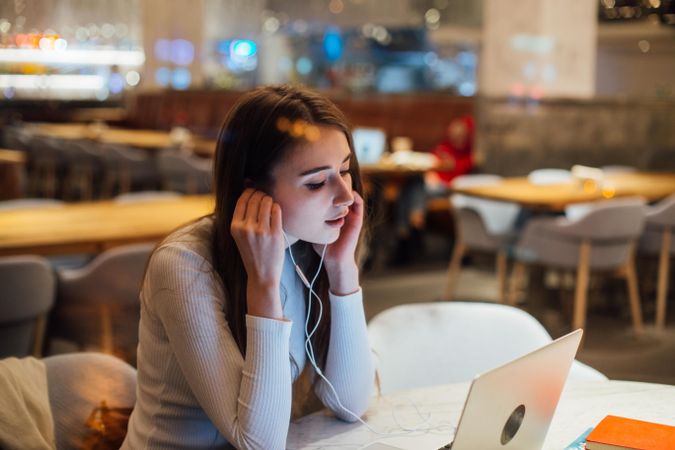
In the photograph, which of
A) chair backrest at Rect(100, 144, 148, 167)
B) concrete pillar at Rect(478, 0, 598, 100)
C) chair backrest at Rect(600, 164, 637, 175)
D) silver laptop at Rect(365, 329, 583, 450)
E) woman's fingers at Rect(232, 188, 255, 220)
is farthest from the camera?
chair backrest at Rect(100, 144, 148, 167)

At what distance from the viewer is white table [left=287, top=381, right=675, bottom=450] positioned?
5.53 ft

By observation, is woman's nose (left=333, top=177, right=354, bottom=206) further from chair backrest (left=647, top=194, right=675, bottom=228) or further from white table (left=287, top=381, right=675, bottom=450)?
chair backrest (left=647, top=194, right=675, bottom=228)

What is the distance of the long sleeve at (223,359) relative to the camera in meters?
1.62

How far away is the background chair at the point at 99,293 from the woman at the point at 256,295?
6.48 ft

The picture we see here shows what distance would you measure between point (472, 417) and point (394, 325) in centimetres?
123

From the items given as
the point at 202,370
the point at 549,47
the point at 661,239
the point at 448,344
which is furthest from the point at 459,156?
the point at 202,370

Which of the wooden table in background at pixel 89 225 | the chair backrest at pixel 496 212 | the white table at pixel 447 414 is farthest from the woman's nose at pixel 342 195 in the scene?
the chair backrest at pixel 496 212

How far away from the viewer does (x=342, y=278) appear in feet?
6.20

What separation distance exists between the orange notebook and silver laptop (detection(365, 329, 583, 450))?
0.09 m

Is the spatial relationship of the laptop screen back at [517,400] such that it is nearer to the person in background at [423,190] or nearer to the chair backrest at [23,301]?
the chair backrest at [23,301]

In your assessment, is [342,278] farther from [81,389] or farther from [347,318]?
[81,389]

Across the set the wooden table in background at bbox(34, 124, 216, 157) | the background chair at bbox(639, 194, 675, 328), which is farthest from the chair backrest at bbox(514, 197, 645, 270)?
the wooden table in background at bbox(34, 124, 216, 157)

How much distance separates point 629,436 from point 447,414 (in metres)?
0.40

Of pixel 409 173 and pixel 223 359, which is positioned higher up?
pixel 223 359
